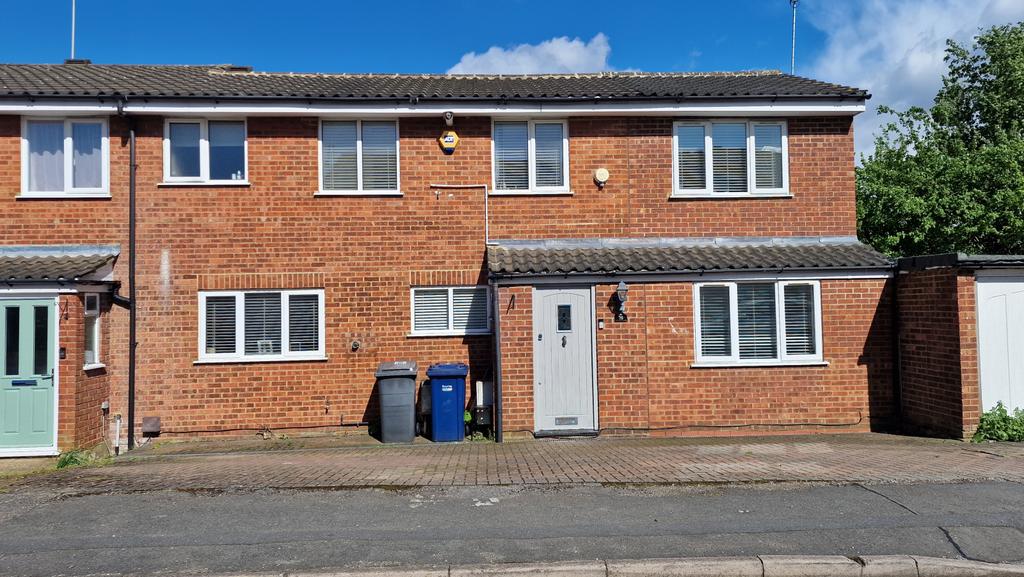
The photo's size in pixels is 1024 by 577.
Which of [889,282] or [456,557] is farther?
[889,282]

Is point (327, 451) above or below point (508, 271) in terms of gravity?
below

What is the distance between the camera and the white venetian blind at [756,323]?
10.7m

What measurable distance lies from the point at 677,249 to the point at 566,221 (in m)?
1.81

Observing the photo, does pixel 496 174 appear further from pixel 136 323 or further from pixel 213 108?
pixel 136 323

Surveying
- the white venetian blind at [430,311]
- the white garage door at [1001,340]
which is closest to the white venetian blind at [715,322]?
the white garage door at [1001,340]

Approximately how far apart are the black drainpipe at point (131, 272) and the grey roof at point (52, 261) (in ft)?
0.97

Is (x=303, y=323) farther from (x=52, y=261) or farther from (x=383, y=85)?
(x=383, y=85)

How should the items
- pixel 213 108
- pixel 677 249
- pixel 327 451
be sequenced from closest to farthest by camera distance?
pixel 327 451
pixel 213 108
pixel 677 249

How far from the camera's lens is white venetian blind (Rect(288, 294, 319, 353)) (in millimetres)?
11008

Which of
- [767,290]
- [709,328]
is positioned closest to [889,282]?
[767,290]

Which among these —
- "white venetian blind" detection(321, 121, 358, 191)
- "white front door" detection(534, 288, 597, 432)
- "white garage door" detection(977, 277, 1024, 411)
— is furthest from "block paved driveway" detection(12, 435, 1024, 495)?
"white venetian blind" detection(321, 121, 358, 191)

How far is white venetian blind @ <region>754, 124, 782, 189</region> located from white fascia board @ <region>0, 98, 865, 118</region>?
27 centimetres

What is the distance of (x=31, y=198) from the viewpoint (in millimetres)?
10703

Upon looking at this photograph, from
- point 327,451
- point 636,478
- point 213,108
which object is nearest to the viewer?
point 636,478
